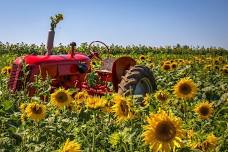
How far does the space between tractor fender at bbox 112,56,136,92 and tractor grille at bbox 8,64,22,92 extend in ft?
4.63

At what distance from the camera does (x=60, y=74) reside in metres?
7.93

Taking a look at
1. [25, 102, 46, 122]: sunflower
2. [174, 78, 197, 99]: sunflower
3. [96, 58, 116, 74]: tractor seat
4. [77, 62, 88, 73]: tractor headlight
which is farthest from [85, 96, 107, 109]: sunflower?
[96, 58, 116, 74]: tractor seat

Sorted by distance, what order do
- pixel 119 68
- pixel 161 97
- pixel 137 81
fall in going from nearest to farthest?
pixel 161 97 → pixel 137 81 → pixel 119 68

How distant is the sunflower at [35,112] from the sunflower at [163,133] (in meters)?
1.72

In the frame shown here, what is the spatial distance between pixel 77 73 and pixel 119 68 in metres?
0.64

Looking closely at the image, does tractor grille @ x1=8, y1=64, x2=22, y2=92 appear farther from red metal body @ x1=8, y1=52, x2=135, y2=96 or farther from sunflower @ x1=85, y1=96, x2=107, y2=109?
sunflower @ x1=85, y1=96, x2=107, y2=109

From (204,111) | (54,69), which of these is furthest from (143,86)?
(204,111)

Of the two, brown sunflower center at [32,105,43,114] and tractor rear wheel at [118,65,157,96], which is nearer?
brown sunflower center at [32,105,43,114]

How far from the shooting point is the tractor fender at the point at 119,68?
8.33 metres

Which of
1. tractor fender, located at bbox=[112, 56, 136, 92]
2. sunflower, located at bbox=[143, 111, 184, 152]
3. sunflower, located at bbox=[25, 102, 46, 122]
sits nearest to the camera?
sunflower, located at bbox=[143, 111, 184, 152]

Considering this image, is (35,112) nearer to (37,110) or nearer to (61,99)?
→ (37,110)

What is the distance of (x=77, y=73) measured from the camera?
820 centimetres

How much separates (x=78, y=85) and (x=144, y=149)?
4.96m

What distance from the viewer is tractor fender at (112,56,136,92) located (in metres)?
8.33
